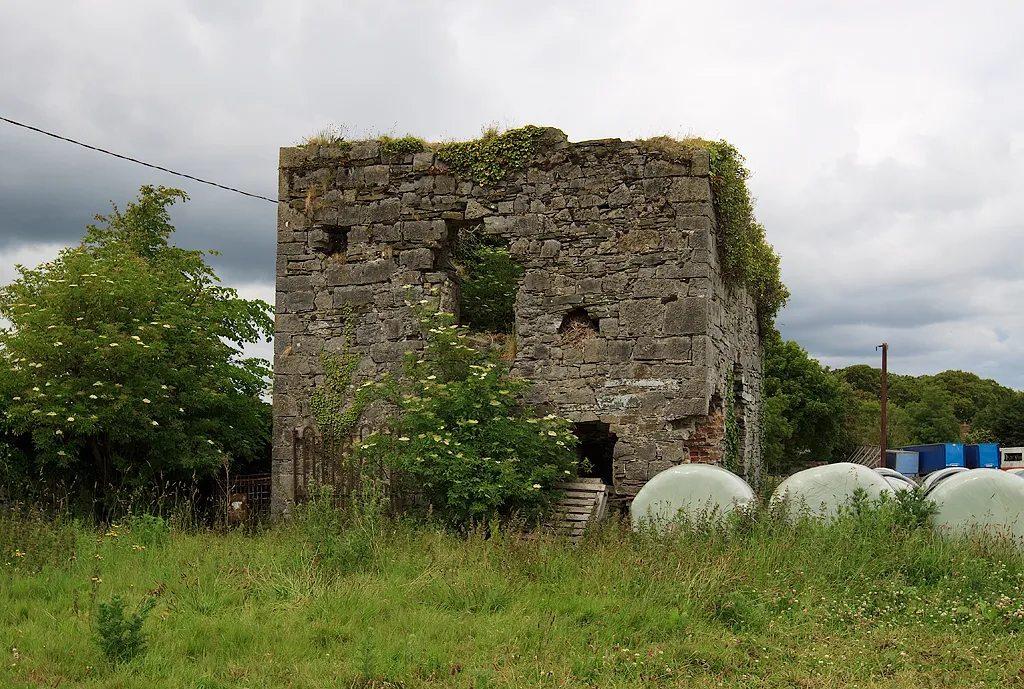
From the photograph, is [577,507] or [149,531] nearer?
[149,531]

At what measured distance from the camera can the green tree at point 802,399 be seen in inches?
1134

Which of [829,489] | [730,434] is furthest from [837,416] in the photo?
[829,489]

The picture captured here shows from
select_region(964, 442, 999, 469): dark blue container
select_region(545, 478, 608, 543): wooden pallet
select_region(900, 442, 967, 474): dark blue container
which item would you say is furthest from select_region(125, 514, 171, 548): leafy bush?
select_region(964, 442, 999, 469): dark blue container

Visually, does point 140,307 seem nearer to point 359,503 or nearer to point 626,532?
point 359,503

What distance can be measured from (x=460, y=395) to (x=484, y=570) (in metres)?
2.62

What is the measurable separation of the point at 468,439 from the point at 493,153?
360 centimetres

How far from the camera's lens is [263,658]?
17.6 ft

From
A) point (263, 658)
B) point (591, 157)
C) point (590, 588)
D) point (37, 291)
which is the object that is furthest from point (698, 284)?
point (37, 291)

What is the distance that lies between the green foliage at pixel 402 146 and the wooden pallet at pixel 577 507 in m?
4.50

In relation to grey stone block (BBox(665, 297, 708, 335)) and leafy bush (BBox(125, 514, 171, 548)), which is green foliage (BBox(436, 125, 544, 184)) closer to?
grey stone block (BBox(665, 297, 708, 335))

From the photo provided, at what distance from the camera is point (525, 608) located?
20.0 ft

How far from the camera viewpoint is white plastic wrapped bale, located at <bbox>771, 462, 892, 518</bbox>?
8.25 metres

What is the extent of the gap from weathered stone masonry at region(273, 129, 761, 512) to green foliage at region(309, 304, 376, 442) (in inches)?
4.1

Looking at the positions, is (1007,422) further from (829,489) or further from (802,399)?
(829,489)
